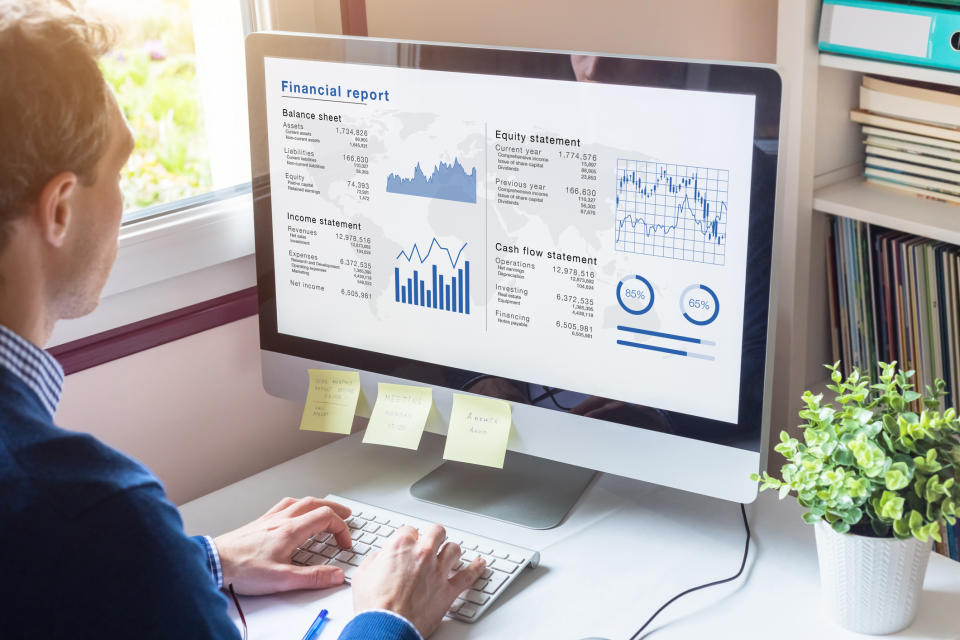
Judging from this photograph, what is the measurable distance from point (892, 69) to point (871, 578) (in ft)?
2.56

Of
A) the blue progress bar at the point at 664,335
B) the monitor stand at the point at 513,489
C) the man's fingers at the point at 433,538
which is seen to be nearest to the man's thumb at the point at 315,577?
the man's fingers at the point at 433,538

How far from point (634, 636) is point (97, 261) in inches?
24.7

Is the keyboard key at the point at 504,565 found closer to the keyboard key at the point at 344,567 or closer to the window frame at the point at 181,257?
the keyboard key at the point at 344,567

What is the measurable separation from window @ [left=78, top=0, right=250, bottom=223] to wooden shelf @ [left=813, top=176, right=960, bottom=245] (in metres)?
0.89

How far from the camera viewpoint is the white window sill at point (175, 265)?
4.14 feet

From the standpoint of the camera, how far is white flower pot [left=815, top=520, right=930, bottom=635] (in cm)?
94

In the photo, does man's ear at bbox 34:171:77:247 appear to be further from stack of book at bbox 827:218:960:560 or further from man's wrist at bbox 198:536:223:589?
stack of book at bbox 827:218:960:560

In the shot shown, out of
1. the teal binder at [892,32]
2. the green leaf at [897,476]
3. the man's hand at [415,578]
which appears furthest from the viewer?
the teal binder at [892,32]

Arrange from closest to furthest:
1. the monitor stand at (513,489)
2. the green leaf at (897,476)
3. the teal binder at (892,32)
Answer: the green leaf at (897,476), the monitor stand at (513,489), the teal binder at (892,32)

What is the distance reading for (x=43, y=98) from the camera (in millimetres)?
774

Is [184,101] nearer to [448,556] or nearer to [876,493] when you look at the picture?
[448,556]

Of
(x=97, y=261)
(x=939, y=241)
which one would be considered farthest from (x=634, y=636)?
(x=939, y=241)

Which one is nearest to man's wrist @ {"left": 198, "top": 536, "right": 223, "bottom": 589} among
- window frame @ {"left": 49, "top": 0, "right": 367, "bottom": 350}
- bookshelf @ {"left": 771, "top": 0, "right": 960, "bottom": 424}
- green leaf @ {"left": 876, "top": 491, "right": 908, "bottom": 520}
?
window frame @ {"left": 49, "top": 0, "right": 367, "bottom": 350}

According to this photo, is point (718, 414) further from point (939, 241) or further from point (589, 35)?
point (589, 35)
